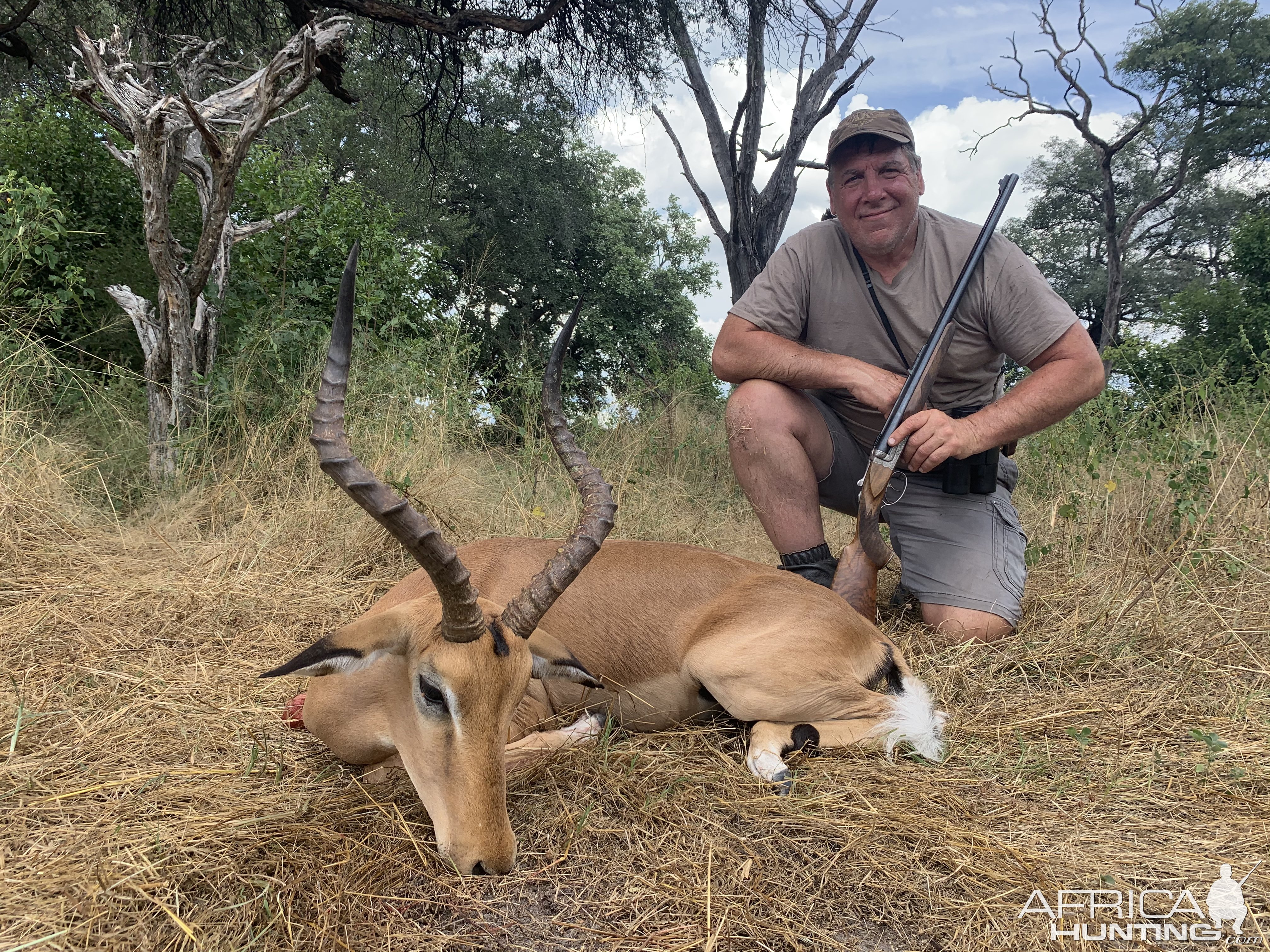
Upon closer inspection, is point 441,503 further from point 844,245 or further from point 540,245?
point 540,245

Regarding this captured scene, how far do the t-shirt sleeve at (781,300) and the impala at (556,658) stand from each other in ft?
5.38

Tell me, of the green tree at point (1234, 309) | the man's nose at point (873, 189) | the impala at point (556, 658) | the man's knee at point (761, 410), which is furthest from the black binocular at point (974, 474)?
the green tree at point (1234, 309)

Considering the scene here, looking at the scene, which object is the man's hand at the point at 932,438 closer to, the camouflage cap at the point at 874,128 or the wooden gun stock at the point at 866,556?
the wooden gun stock at the point at 866,556

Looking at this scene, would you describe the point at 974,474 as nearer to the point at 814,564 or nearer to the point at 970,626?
the point at 970,626

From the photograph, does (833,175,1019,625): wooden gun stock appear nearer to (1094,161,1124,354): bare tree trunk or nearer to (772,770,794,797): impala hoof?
(772,770,794,797): impala hoof

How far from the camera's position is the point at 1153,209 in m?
22.3

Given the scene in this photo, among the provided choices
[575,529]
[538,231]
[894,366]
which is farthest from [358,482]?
[538,231]

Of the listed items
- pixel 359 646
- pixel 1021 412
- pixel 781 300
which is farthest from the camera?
pixel 781 300

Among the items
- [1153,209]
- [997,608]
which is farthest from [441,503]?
[1153,209]

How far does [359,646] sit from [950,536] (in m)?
3.34

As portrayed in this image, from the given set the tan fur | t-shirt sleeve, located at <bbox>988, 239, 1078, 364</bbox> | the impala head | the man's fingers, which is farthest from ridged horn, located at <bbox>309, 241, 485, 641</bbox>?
t-shirt sleeve, located at <bbox>988, 239, 1078, 364</bbox>

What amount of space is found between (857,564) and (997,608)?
884 mm

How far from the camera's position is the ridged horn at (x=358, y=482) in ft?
6.67

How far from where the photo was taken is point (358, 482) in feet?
6.82
